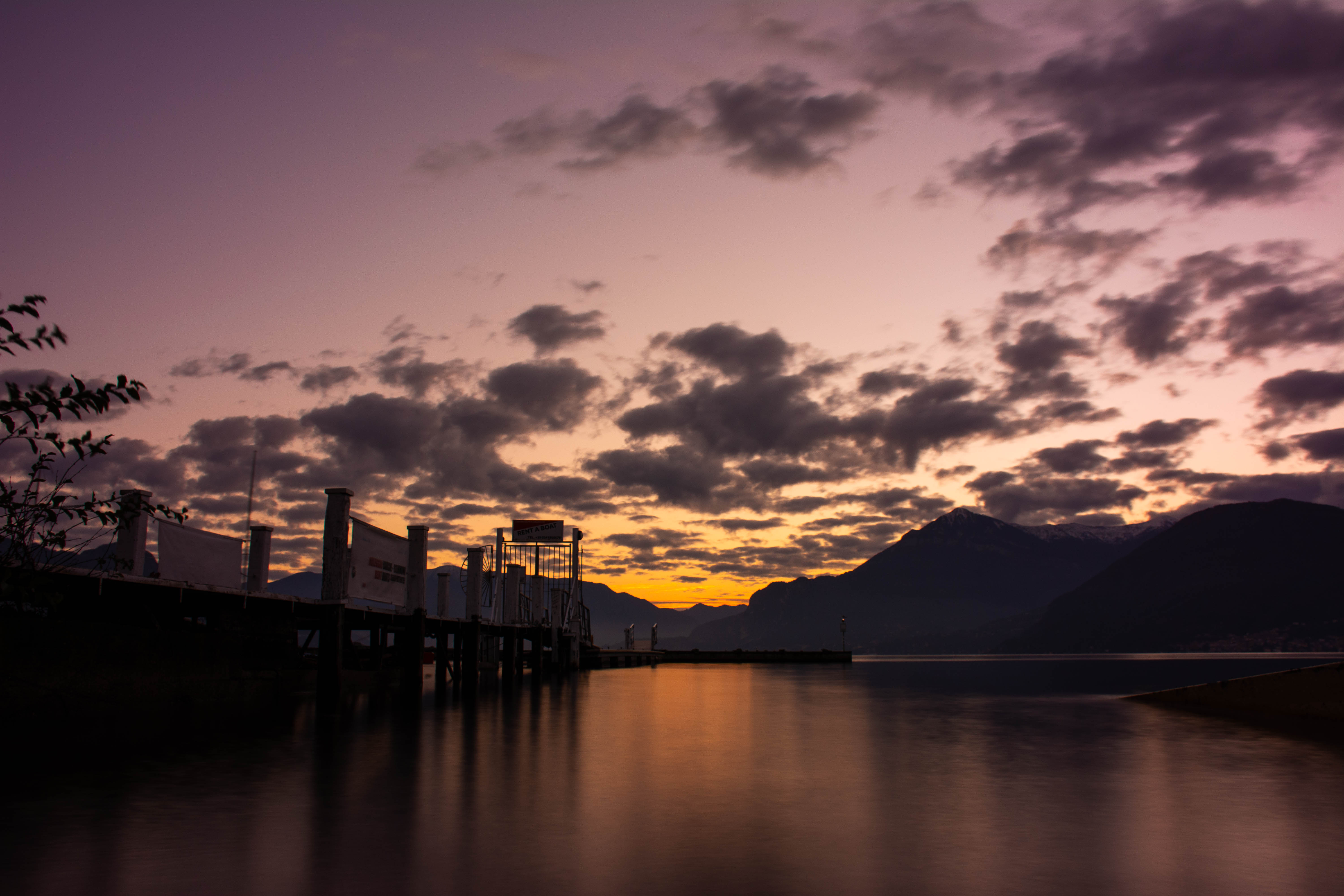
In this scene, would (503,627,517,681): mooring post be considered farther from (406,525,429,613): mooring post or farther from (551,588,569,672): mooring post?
(406,525,429,613): mooring post

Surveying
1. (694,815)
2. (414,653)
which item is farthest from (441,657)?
(694,815)

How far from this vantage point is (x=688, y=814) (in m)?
14.8

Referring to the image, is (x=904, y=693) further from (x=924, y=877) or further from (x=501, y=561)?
(x=924, y=877)

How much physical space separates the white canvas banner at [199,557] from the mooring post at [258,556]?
32.2 inches

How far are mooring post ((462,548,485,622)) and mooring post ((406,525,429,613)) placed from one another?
454 inches

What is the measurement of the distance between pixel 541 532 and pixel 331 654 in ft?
165

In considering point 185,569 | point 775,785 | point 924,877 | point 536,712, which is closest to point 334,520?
point 185,569

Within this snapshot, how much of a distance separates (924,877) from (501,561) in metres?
67.8

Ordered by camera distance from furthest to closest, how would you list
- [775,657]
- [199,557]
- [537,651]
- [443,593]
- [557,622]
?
[775,657] < [557,622] < [537,651] < [443,593] < [199,557]

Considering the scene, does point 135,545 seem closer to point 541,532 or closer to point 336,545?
point 336,545

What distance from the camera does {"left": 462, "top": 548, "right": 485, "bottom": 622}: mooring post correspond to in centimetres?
5481

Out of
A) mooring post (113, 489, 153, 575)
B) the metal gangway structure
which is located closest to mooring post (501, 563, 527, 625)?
the metal gangway structure

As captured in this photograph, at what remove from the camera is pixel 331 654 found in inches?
1331

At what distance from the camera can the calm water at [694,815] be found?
1023cm
